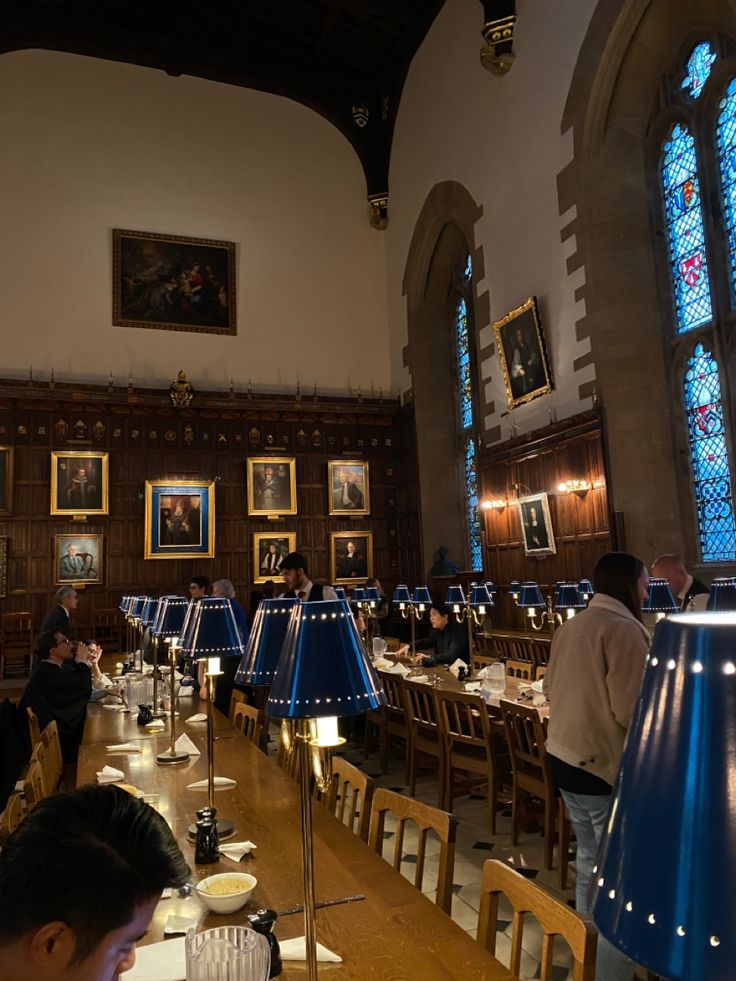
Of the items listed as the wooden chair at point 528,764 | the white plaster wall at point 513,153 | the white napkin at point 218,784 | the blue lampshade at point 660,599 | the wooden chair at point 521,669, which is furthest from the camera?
the white plaster wall at point 513,153

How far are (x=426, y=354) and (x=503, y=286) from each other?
367 centimetres

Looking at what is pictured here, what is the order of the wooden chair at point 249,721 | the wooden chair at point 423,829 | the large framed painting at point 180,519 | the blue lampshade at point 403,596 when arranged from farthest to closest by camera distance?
the large framed painting at point 180,519
the blue lampshade at point 403,596
the wooden chair at point 249,721
the wooden chair at point 423,829

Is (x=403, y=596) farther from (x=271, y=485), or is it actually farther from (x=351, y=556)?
(x=271, y=485)

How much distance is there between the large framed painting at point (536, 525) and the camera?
10.8 m

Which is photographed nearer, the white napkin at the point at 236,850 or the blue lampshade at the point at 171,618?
the white napkin at the point at 236,850

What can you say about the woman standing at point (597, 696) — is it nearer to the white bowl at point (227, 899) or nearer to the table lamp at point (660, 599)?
the white bowl at point (227, 899)

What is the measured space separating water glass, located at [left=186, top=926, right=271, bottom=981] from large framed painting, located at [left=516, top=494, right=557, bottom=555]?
9562 mm

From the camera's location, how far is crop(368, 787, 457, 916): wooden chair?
233 cm

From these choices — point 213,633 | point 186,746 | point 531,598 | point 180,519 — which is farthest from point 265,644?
point 180,519

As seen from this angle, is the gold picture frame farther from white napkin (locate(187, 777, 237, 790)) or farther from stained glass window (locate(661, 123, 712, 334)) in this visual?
stained glass window (locate(661, 123, 712, 334))

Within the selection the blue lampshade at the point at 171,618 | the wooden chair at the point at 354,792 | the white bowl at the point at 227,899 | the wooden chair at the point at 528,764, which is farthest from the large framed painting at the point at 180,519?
the white bowl at the point at 227,899

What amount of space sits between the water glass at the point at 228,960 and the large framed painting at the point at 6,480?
42.7 feet

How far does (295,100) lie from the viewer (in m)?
16.8

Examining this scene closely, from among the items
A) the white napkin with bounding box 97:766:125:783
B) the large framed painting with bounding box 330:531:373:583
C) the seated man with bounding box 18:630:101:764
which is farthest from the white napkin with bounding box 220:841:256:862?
the large framed painting with bounding box 330:531:373:583
